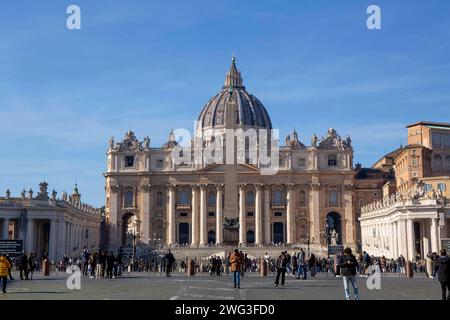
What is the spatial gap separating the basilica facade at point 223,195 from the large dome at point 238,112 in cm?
2615

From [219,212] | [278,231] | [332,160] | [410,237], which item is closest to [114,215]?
[219,212]

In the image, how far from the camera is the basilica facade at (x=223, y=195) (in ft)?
318

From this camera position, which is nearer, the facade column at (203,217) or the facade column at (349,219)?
the facade column at (349,219)

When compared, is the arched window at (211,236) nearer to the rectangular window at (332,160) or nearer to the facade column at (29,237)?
the rectangular window at (332,160)

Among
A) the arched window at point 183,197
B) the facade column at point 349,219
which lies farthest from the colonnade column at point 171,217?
the facade column at point 349,219

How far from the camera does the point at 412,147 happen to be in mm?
79500

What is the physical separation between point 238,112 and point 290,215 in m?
35.4

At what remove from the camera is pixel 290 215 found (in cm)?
9675

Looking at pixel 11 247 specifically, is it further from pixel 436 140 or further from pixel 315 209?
pixel 315 209

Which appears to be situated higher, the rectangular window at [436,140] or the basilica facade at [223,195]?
the rectangular window at [436,140]

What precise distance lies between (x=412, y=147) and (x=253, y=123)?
5071cm
